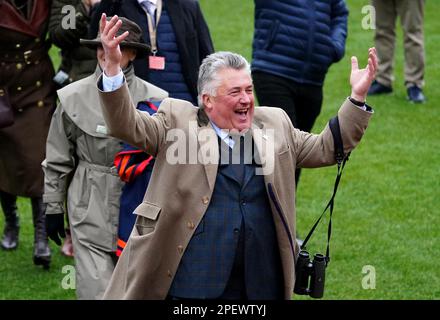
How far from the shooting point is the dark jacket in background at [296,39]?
353 inches

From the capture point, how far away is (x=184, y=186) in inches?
217

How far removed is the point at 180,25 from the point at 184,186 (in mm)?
2581

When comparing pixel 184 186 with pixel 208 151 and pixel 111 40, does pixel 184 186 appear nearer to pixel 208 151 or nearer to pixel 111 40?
pixel 208 151

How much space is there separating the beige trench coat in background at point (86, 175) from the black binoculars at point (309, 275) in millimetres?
1444

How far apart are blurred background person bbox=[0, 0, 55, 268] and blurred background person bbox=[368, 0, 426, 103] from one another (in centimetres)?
593

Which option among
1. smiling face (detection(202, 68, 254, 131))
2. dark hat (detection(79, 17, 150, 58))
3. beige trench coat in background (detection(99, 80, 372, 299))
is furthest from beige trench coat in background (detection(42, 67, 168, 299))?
smiling face (detection(202, 68, 254, 131))

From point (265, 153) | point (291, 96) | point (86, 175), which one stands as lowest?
point (86, 175)

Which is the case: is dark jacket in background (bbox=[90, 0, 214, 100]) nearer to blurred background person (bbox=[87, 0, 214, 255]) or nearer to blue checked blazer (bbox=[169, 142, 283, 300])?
blurred background person (bbox=[87, 0, 214, 255])

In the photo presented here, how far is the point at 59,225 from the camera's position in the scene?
23.5 ft

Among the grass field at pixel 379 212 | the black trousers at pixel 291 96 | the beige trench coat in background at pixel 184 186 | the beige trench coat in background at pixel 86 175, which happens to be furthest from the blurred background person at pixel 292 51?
the beige trench coat in background at pixel 184 186

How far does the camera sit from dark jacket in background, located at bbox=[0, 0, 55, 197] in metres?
8.67

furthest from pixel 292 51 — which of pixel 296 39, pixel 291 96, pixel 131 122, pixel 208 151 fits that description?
pixel 131 122

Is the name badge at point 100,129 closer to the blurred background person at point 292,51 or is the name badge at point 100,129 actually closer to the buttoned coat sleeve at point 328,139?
the buttoned coat sleeve at point 328,139
